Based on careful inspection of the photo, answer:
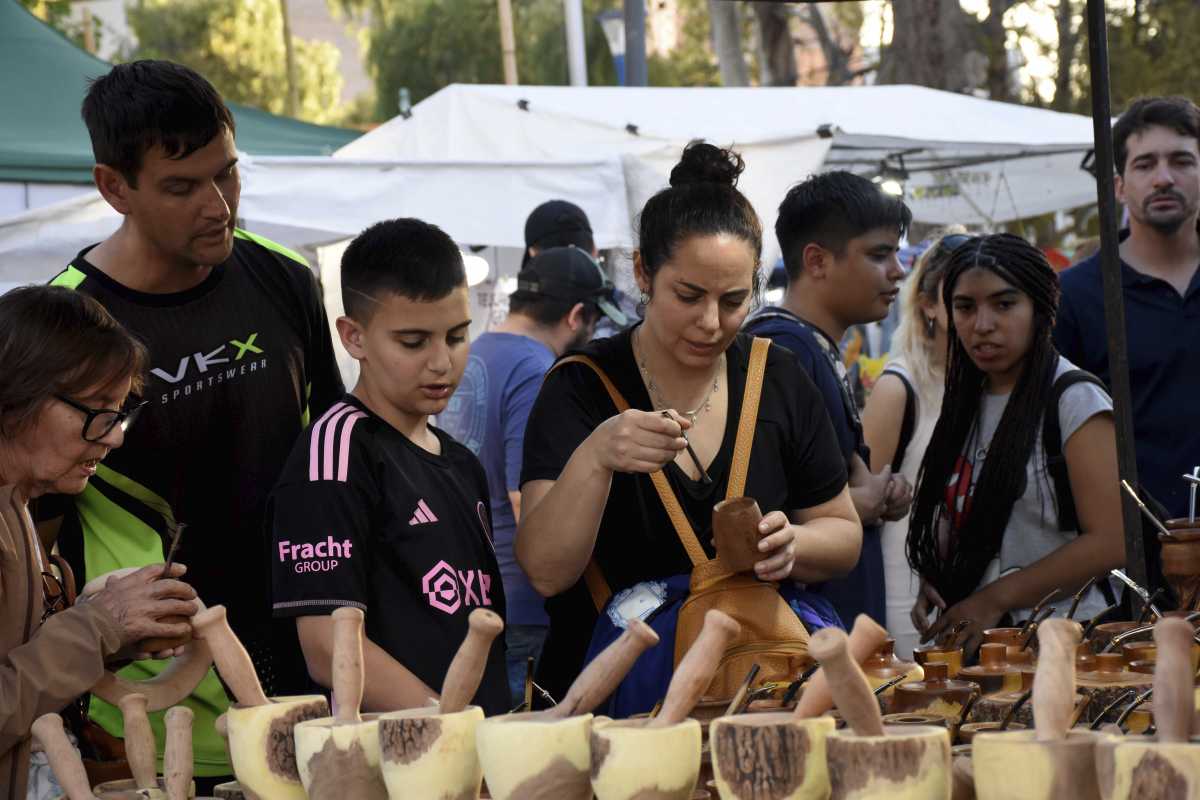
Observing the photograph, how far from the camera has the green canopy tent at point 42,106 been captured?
7.02m

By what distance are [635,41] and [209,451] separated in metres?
9.33

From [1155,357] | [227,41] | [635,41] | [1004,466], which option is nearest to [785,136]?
[635,41]

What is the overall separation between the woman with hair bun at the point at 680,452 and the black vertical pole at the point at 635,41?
28.4 feet

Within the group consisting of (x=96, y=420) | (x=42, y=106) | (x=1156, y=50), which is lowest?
(x=96, y=420)

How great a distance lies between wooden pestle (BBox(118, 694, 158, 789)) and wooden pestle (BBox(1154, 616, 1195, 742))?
43.0 inches

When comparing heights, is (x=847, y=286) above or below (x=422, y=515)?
above

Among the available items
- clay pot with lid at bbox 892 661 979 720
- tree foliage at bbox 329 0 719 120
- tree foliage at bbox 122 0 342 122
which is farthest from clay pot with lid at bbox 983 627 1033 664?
tree foliage at bbox 122 0 342 122

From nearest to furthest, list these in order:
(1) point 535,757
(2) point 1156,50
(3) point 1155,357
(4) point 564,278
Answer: (1) point 535,757, (3) point 1155,357, (4) point 564,278, (2) point 1156,50

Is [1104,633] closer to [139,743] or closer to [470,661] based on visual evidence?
[470,661]

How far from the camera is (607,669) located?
4.97ft

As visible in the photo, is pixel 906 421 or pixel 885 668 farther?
pixel 906 421

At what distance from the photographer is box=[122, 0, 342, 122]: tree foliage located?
30766 millimetres

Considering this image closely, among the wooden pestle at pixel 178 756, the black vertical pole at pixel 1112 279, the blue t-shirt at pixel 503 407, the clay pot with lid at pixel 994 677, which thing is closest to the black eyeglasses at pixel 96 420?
the wooden pestle at pixel 178 756

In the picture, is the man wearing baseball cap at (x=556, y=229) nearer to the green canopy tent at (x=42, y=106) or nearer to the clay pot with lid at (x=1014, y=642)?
the green canopy tent at (x=42, y=106)
